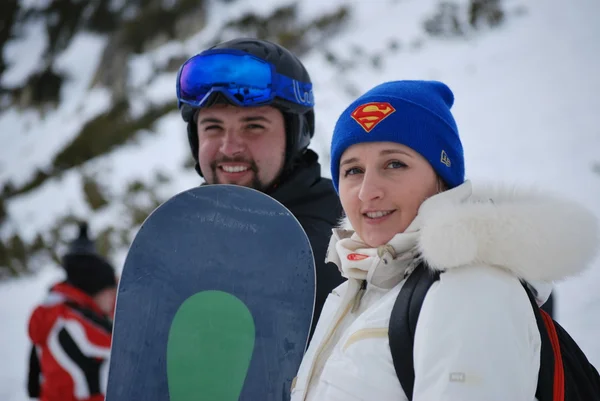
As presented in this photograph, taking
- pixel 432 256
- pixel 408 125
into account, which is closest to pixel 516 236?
pixel 432 256

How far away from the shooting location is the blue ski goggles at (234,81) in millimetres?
2336

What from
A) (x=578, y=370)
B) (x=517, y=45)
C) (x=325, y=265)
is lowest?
(x=578, y=370)

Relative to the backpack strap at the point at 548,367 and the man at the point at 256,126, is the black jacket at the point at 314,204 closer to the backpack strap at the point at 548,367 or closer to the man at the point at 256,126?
the man at the point at 256,126

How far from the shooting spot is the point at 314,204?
2406 mm

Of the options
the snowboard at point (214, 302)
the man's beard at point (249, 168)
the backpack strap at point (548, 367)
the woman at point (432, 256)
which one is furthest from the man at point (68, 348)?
the backpack strap at point (548, 367)

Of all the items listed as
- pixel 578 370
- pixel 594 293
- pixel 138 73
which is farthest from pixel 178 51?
pixel 578 370

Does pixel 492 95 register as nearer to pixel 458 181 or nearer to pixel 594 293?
pixel 594 293

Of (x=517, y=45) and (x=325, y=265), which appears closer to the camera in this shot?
(x=325, y=265)

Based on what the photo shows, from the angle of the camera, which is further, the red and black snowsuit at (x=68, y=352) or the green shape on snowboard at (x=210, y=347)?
the red and black snowsuit at (x=68, y=352)

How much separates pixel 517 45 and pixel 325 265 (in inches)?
468

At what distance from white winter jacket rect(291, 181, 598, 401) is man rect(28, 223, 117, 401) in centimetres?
292

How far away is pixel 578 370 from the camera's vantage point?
1.33m

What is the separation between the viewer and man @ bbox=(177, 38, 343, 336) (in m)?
2.33

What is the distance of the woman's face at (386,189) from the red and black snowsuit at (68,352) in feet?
9.83
